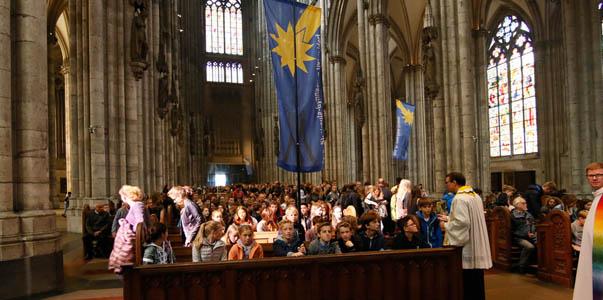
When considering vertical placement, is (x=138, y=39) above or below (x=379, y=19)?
below

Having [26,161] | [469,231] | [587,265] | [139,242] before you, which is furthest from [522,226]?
[26,161]

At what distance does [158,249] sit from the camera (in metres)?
6.02

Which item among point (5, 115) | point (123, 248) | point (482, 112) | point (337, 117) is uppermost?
point (337, 117)

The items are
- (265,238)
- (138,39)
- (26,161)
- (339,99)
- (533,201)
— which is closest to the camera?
(26,161)

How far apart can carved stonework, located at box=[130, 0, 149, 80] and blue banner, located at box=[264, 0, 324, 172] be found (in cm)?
842

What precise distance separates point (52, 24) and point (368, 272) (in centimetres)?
2368

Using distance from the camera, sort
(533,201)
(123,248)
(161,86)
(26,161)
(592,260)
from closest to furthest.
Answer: (592,260), (123,248), (26,161), (533,201), (161,86)

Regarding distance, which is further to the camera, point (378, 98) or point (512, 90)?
point (512, 90)

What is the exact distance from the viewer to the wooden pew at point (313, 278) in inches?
195

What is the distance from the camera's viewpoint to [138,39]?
14.6 metres

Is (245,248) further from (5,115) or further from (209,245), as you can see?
(5,115)

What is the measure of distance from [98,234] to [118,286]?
11.5 feet

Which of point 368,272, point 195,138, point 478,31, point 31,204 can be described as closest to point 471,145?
point 478,31

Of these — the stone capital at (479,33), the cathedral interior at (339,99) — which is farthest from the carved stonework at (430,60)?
the stone capital at (479,33)
